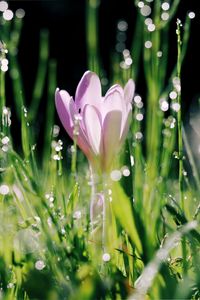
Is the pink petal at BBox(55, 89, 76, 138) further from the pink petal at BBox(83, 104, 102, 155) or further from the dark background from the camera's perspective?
the dark background

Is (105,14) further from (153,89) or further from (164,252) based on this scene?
(164,252)

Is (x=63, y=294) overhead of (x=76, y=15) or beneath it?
beneath

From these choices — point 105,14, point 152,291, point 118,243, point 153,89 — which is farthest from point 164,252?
point 105,14

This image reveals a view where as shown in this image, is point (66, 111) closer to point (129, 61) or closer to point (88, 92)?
point (88, 92)

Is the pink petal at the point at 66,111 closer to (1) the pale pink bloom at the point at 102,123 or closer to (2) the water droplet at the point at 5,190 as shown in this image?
(1) the pale pink bloom at the point at 102,123

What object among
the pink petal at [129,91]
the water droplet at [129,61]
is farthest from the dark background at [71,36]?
the pink petal at [129,91]

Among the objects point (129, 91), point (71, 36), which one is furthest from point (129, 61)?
point (71, 36)

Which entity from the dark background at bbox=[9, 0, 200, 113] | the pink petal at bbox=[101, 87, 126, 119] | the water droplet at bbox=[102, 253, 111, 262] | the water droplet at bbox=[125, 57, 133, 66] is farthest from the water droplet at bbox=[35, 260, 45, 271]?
the dark background at bbox=[9, 0, 200, 113]
